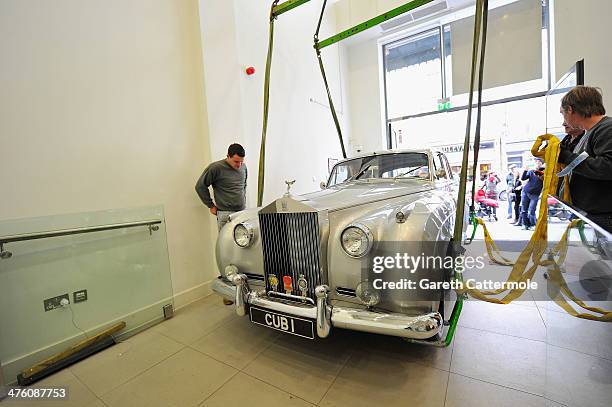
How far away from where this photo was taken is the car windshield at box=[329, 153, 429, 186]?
107 inches

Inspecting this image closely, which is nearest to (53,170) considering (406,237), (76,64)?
(76,64)

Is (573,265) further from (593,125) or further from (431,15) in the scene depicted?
(431,15)

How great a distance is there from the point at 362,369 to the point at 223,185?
217 centimetres

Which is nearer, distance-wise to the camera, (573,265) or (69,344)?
(573,265)

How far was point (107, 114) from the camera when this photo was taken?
2.32 meters

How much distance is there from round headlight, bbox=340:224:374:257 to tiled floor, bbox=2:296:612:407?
75 centimetres

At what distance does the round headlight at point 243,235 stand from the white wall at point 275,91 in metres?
1.46

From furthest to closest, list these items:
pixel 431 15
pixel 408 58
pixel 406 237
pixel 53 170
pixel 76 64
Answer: pixel 408 58 → pixel 431 15 → pixel 76 64 → pixel 53 170 → pixel 406 237

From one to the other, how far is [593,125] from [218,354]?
2.89 meters

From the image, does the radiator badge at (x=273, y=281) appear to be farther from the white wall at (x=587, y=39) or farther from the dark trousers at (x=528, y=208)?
the dark trousers at (x=528, y=208)

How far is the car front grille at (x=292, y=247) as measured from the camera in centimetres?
163

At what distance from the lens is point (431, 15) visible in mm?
5762

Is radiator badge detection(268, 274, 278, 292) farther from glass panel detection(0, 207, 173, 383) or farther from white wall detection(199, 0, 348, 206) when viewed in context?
white wall detection(199, 0, 348, 206)

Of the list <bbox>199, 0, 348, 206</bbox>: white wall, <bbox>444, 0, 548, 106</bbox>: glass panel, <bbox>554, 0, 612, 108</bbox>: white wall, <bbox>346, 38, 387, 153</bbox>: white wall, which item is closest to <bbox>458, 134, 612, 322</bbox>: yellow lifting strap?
<bbox>199, 0, 348, 206</bbox>: white wall
